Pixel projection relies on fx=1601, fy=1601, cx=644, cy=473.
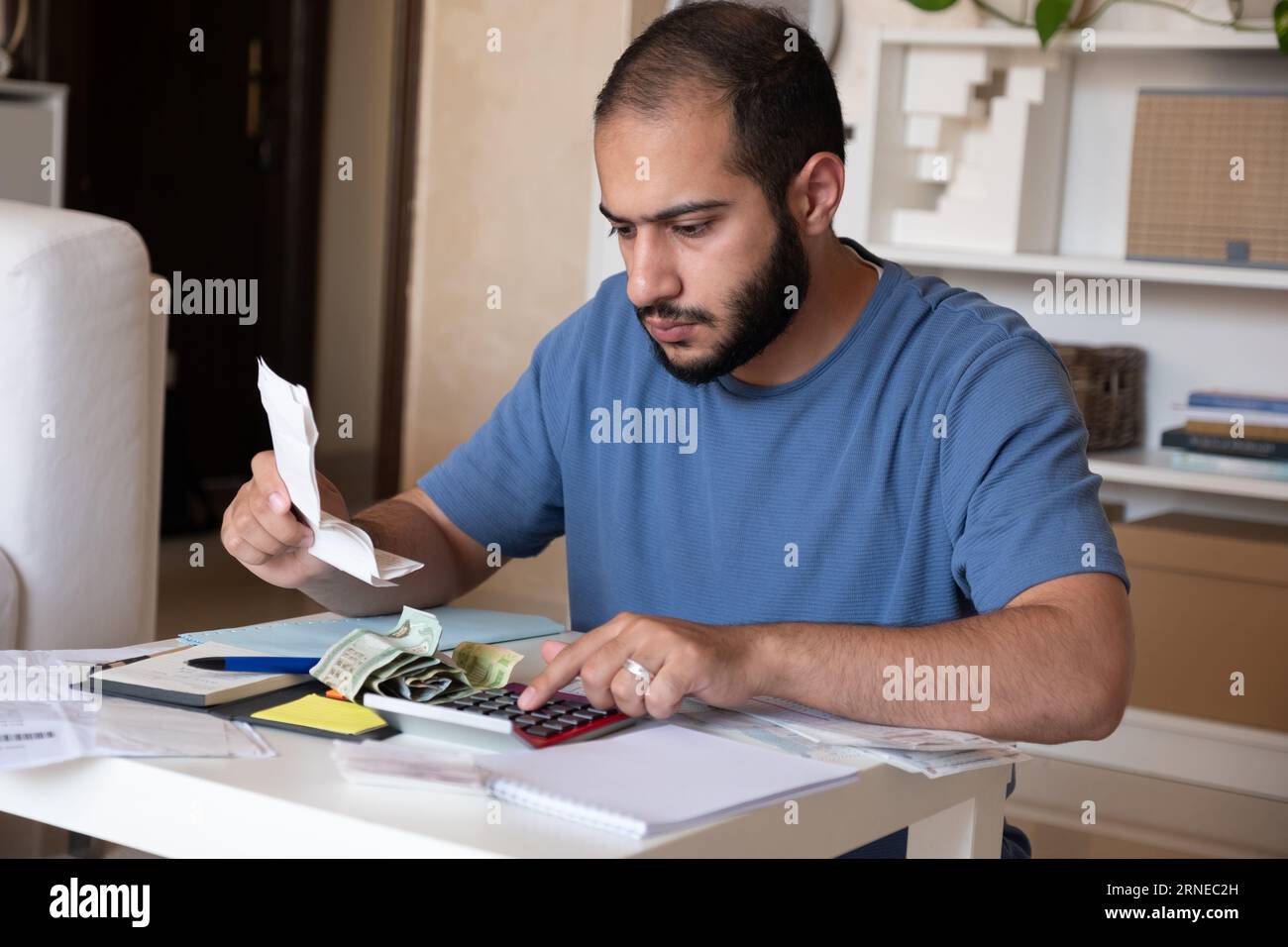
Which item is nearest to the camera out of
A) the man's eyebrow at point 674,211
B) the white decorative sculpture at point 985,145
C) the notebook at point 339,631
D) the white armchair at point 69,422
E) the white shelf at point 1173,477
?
the notebook at point 339,631

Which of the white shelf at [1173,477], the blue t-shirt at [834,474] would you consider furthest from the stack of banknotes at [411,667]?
the white shelf at [1173,477]

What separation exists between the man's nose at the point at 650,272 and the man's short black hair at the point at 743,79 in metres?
0.10

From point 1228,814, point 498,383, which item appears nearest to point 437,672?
point 1228,814

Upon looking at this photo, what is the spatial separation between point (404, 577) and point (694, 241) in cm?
38

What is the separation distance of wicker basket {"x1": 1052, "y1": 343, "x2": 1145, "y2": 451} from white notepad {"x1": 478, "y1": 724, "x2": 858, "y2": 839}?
6.94 ft

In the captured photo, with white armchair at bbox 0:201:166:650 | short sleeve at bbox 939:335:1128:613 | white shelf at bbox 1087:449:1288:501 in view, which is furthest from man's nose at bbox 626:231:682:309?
white shelf at bbox 1087:449:1288:501

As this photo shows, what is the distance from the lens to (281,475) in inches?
44.8

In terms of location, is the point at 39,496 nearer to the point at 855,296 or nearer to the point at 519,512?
the point at 519,512

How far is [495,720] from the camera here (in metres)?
0.95

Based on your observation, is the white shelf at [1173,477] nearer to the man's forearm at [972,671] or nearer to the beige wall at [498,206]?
the beige wall at [498,206]

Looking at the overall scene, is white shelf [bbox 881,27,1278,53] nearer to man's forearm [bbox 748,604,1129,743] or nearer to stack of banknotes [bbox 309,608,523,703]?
man's forearm [bbox 748,604,1129,743]

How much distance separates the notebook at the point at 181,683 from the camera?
994 mm
